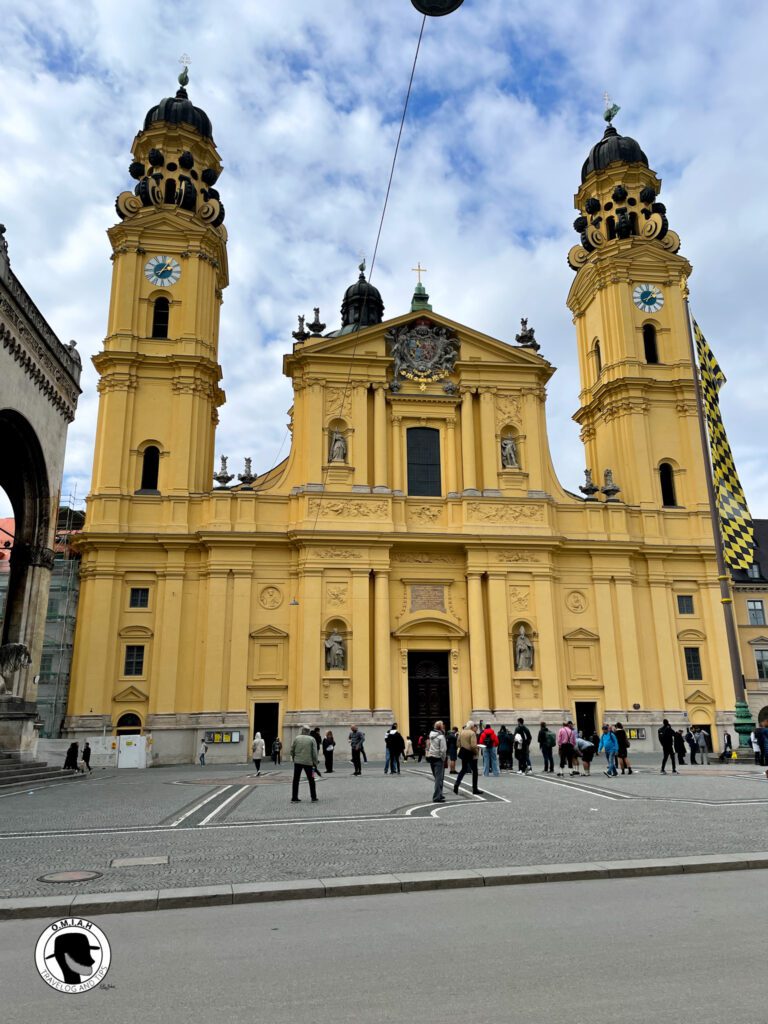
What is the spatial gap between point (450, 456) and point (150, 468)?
1352cm

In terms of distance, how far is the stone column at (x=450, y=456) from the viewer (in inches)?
1464

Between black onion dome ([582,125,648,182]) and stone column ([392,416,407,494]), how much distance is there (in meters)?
20.0

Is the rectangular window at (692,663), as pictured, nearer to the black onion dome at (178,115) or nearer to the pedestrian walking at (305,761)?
the pedestrian walking at (305,761)

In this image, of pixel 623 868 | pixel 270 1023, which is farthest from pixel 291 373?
pixel 270 1023

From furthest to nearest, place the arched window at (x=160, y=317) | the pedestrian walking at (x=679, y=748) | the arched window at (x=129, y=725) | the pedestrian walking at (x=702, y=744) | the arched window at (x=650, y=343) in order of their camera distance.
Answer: the arched window at (x=650, y=343), the arched window at (x=160, y=317), the arched window at (x=129, y=725), the pedestrian walking at (x=702, y=744), the pedestrian walking at (x=679, y=748)

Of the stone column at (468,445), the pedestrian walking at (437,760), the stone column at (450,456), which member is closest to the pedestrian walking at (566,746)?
the pedestrian walking at (437,760)

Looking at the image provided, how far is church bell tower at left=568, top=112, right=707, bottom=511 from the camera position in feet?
130

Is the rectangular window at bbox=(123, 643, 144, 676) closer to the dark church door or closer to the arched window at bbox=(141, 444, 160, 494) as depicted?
the arched window at bbox=(141, 444, 160, 494)

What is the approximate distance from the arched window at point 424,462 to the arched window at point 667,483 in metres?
11.2

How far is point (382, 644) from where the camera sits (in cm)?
3384

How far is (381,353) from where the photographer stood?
3806 cm

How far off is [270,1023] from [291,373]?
35.3 metres

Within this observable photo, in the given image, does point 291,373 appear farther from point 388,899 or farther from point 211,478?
point 388,899

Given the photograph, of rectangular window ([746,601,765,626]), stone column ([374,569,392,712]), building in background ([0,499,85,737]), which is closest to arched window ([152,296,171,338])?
building in background ([0,499,85,737])
